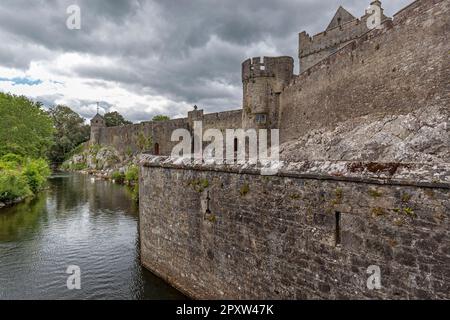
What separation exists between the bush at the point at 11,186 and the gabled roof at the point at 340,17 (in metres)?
28.6

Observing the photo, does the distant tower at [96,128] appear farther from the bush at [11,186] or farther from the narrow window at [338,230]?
the narrow window at [338,230]

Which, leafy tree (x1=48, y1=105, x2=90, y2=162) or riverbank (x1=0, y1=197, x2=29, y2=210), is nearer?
riverbank (x1=0, y1=197, x2=29, y2=210)

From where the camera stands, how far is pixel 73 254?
12.8m

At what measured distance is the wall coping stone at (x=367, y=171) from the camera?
149 inches

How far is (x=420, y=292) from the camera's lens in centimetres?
393

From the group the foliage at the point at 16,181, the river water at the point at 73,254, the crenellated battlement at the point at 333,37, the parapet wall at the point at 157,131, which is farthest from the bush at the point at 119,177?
the crenellated battlement at the point at 333,37

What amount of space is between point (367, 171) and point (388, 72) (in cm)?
1062

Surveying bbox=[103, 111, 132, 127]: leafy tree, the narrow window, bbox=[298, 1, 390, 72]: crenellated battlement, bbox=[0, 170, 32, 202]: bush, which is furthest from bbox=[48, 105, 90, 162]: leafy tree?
the narrow window

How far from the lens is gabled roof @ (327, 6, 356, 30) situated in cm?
2578

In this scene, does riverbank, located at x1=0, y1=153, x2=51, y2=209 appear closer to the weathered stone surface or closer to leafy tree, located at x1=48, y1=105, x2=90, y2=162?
the weathered stone surface

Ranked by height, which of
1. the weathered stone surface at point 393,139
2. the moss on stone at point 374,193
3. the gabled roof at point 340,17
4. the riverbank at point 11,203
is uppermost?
the gabled roof at point 340,17

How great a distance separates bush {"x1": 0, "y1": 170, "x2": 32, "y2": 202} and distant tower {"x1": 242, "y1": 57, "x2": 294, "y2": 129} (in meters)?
18.8

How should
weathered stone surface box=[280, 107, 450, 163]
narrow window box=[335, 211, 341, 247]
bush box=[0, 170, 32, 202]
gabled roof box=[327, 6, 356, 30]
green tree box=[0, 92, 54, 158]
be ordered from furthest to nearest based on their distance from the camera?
green tree box=[0, 92, 54, 158] → gabled roof box=[327, 6, 356, 30] → bush box=[0, 170, 32, 202] → weathered stone surface box=[280, 107, 450, 163] → narrow window box=[335, 211, 341, 247]

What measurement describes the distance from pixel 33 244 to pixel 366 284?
14.5 metres
